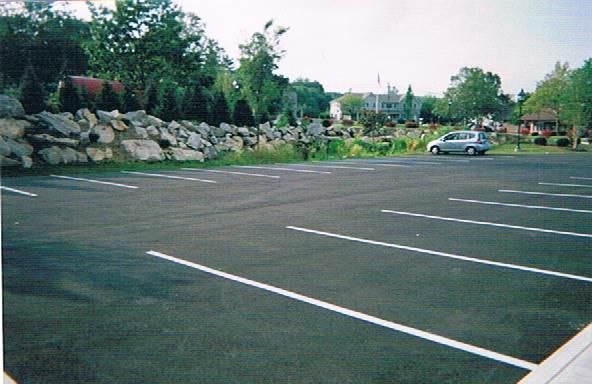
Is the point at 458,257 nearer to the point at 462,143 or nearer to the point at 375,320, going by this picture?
the point at 375,320

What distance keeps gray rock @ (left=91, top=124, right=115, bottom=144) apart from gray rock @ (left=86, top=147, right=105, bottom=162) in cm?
68

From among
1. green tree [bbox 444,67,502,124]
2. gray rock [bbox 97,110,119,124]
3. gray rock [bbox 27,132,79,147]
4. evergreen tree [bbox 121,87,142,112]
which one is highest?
evergreen tree [bbox 121,87,142,112]

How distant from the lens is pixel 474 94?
8.60 m

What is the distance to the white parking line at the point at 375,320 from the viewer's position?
3.05 m

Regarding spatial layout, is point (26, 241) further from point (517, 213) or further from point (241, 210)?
point (517, 213)

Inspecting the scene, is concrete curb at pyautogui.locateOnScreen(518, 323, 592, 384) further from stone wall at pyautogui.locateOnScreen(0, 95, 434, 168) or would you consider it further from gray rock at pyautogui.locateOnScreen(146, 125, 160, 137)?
gray rock at pyautogui.locateOnScreen(146, 125, 160, 137)

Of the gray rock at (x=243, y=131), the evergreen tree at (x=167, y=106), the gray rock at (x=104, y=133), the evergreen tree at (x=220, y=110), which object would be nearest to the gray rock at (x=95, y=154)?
the gray rock at (x=104, y=133)

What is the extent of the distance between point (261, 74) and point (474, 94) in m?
13.0

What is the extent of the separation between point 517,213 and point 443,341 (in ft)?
18.1

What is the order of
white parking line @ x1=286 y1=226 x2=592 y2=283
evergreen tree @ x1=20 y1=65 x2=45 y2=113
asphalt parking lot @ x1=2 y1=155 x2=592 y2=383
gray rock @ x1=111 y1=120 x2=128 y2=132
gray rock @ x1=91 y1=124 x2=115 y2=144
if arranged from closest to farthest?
asphalt parking lot @ x1=2 y1=155 x2=592 y2=383
white parking line @ x1=286 y1=226 x2=592 y2=283
evergreen tree @ x1=20 y1=65 x2=45 y2=113
gray rock @ x1=91 y1=124 x2=115 y2=144
gray rock @ x1=111 y1=120 x2=128 y2=132

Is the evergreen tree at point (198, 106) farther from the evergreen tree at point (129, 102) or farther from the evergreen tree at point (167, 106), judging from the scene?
the evergreen tree at point (129, 102)

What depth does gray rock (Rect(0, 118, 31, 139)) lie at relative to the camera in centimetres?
1265

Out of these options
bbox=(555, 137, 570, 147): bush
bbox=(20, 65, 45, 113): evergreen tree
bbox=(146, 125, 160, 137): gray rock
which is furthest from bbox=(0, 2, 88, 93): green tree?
bbox=(555, 137, 570, 147): bush

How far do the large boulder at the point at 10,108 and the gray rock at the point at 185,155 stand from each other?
15.6ft
